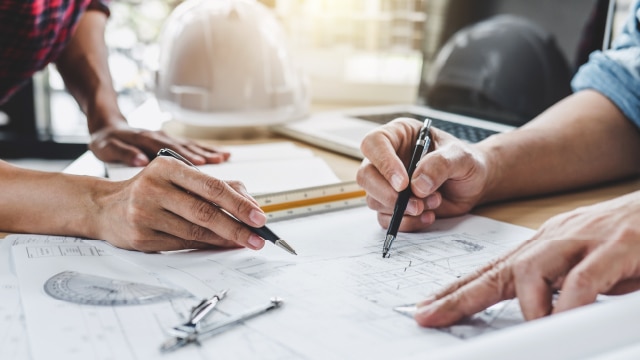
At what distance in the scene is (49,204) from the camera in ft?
2.20

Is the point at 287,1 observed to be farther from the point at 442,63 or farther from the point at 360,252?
the point at 360,252

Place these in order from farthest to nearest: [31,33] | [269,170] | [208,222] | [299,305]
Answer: [31,33]
[269,170]
[208,222]
[299,305]

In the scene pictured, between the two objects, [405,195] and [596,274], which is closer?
[596,274]

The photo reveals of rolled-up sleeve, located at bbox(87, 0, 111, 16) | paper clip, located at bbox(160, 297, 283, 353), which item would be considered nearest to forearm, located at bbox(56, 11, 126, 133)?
rolled-up sleeve, located at bbox(87, 0, 111, 16)

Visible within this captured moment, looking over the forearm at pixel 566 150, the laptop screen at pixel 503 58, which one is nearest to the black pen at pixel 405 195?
the forearm at pixel 566 150

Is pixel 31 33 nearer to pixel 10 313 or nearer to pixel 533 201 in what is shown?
pixel 10 313

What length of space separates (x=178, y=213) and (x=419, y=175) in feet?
0.89

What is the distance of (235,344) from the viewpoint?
0.43 meters

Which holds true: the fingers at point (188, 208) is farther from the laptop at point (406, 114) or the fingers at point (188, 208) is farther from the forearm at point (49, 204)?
the laptop at point (406, 114)

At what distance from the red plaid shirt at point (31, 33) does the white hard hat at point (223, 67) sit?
20 centimetres

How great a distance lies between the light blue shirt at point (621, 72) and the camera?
0.94 metres

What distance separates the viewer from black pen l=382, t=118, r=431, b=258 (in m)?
0.65

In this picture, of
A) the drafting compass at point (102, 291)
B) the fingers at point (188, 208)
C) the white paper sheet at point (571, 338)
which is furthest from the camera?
the fingers at point (188, 208)

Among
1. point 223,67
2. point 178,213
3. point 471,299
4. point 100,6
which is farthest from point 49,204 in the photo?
point 100,6
